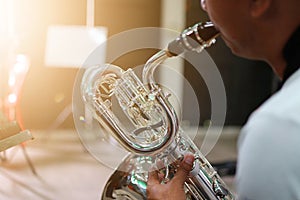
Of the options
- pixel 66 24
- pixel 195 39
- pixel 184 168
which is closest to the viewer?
pixel 195 39

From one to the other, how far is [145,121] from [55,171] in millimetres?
1658

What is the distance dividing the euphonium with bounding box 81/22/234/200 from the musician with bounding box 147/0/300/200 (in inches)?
15.0

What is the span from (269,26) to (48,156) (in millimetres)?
2499

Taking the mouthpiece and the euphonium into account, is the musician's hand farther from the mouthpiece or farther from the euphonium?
the mouthpiece

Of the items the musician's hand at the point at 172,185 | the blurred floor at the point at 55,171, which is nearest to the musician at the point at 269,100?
the musician's hand at the point at 172,185

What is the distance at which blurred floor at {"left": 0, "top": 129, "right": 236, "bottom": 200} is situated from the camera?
210cm

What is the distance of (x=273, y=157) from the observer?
0.49 metres

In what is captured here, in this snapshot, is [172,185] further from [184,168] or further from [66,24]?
[66,24]

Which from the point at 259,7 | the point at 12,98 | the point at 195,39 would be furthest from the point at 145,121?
the point at 12,98

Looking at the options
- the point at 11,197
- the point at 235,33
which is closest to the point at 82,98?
the point at 235,33

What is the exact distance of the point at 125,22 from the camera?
3.13 metres

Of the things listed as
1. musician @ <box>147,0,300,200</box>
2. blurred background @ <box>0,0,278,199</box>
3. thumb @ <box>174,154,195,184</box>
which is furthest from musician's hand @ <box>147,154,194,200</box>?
blurred background @ <box>0,0,278,199</box>

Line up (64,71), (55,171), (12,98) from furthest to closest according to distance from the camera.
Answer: (64,71) < (12,98) < (55,171)

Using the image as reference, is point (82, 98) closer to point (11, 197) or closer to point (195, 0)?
point (11, 197)
